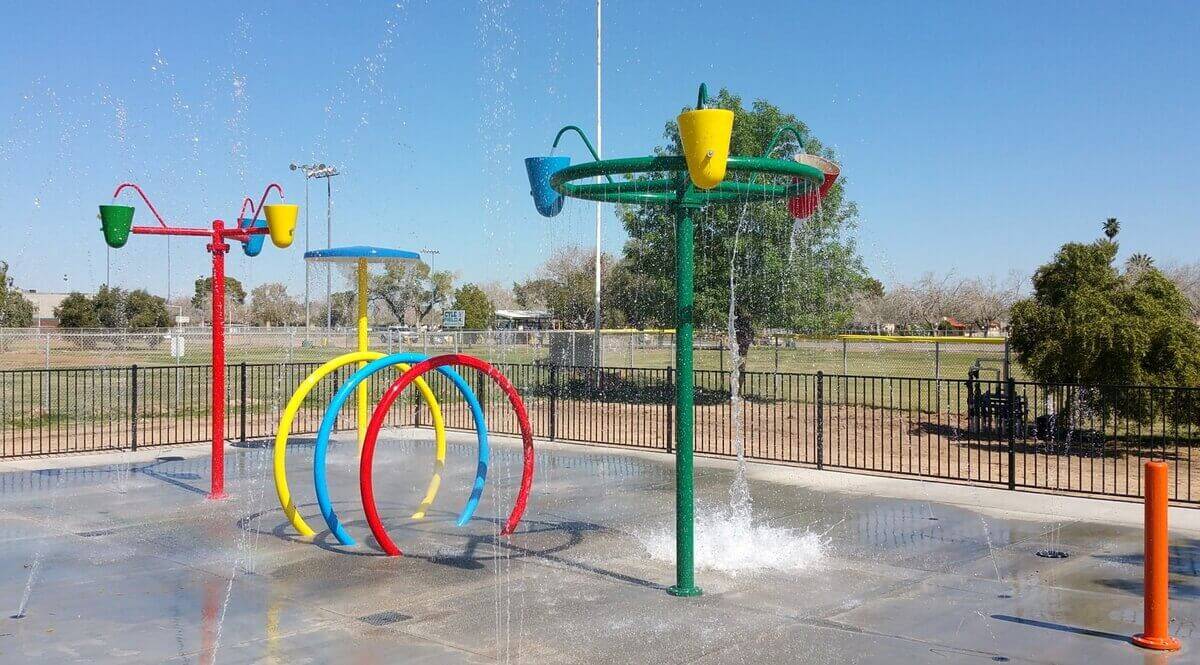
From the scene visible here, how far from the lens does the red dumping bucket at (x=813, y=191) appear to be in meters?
6.87

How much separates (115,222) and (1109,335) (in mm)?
13456

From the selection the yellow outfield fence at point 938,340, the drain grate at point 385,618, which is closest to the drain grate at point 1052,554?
the drain grate at point 385,618

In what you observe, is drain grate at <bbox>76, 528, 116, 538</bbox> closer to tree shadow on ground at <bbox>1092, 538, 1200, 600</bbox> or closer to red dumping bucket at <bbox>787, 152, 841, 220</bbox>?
red dumping bucket at <bbox>787, 152, 841, 220</bbox>

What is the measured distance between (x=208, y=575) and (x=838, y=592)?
15.1 feet

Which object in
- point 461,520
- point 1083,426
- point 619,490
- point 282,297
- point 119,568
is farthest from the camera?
point 282,297

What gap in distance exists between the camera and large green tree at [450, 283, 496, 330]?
67562 mm

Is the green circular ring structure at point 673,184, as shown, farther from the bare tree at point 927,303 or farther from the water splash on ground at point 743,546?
the bare tree at point 927,303

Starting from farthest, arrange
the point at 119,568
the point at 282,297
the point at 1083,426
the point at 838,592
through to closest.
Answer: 1. the point at 282,297
2. the point at 1083,426
3. the point at 119,568
4. the point at 838,592

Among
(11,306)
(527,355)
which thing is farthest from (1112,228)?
(11,306)

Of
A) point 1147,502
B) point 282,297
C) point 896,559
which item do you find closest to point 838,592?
point 896,559

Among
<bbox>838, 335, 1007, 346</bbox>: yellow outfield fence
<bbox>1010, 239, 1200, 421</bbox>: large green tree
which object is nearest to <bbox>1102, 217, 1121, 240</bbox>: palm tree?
<bbox>838, 335, 1007, 346</bbox>: yellow outfield fence

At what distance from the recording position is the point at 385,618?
623 centimetres

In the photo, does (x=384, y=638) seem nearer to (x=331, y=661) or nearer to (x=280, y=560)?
(x=331, y=661)

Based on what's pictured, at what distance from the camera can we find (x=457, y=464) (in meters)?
13.2
